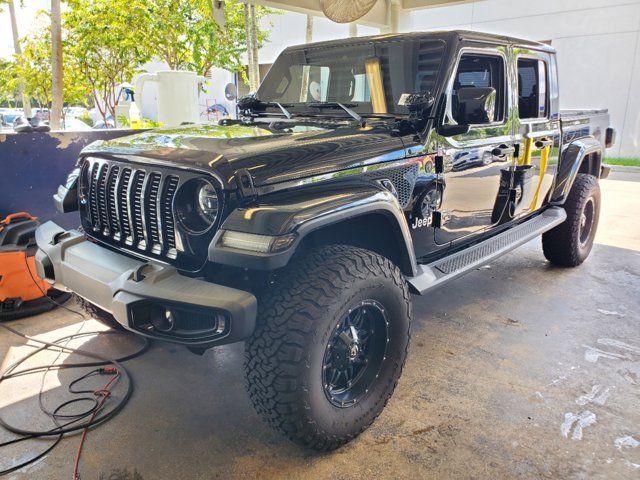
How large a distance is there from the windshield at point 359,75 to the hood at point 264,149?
0.29 meters

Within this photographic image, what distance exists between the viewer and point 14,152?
402 centimetres

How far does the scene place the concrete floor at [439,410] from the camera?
2.07 meters

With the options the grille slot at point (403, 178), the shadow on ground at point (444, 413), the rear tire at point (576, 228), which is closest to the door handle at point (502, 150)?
the grille slot at point (403, 178)

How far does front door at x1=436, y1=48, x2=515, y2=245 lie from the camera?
281 centimetres

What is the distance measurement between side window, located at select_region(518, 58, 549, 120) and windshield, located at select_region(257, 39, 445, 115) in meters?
1.03

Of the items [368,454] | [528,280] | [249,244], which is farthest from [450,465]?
[528,280]

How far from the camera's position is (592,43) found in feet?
39.4

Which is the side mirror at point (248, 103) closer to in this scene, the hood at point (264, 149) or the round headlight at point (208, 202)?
the hood at point (264, 149)

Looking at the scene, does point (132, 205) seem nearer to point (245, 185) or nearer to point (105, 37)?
point (245, 185)

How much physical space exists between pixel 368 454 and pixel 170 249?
1233 millimetres

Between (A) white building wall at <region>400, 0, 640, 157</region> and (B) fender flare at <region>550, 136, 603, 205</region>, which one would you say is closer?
(B) fender flare at <region>550, 136, 603, 205</region>

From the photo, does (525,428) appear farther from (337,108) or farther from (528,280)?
(528,280)

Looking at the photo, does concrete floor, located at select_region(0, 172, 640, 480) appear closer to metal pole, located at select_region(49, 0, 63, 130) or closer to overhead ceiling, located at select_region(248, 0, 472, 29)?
metal pole, located at select_region(49, 0, 63, 130)

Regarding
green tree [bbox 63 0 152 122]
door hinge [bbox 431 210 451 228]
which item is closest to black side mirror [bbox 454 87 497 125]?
door hinge [bbox 431 210 451 228]
